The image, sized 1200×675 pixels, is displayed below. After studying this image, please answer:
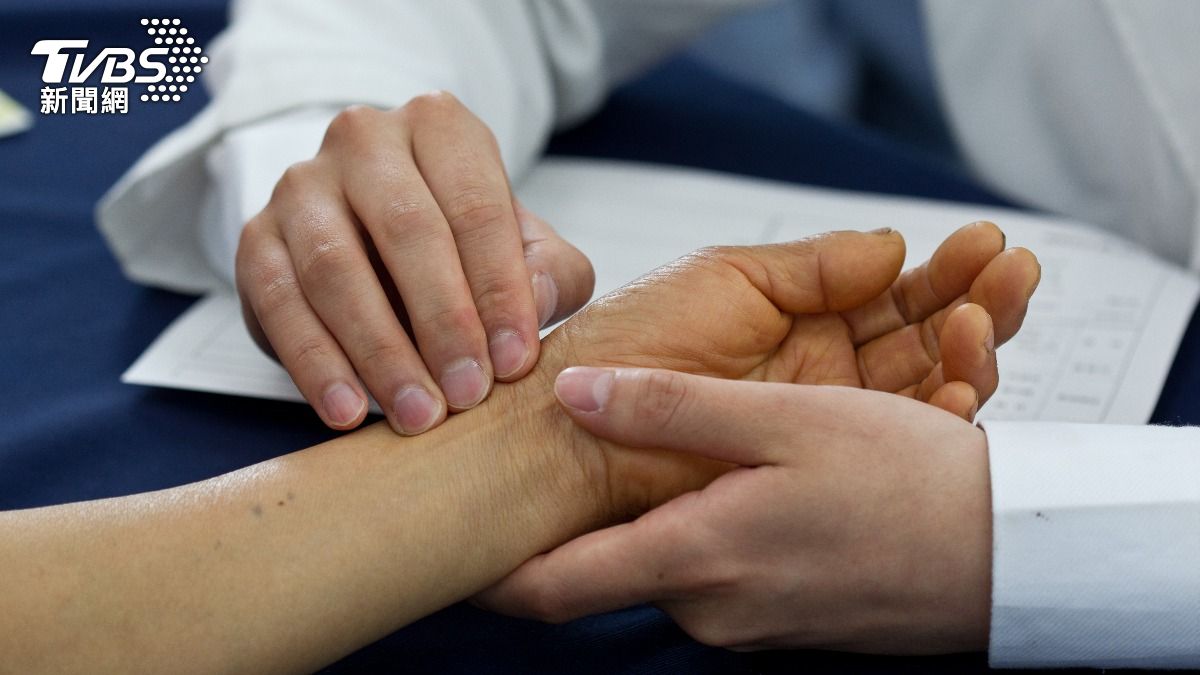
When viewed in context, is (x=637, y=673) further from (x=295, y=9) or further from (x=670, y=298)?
A: (x=295, y=9)

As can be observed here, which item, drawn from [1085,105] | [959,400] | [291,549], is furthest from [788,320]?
[1085,105]

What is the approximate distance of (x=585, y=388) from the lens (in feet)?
1.97

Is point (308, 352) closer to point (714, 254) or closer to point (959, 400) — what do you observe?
Answer: point (714, 254)

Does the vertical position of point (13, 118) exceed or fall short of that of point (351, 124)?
it falls short

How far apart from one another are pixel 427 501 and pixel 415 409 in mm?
56

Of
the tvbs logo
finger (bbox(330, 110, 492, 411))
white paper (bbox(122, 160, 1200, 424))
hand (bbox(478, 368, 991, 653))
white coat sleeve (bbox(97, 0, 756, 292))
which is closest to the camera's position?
hand (bbox(478, 368, 991, 653))

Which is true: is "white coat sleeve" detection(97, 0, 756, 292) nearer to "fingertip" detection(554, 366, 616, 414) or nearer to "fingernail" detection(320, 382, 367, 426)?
"fingernail" detection(320, 382, 367, 426)

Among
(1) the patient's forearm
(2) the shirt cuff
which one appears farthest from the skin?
(2) the shirt cuff

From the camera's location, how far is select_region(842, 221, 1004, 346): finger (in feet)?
2.17

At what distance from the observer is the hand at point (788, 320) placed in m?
0.65

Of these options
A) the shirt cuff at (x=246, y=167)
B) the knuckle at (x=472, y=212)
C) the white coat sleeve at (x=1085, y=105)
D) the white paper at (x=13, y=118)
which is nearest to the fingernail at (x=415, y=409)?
the knuckle at (x=472, y=212)

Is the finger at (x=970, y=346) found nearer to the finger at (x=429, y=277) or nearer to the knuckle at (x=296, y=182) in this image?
the finger at (x=429, y=277)

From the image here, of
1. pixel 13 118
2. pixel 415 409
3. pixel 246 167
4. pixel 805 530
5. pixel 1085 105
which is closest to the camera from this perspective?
pixel 805 530

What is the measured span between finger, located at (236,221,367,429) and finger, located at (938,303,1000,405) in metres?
0.34
